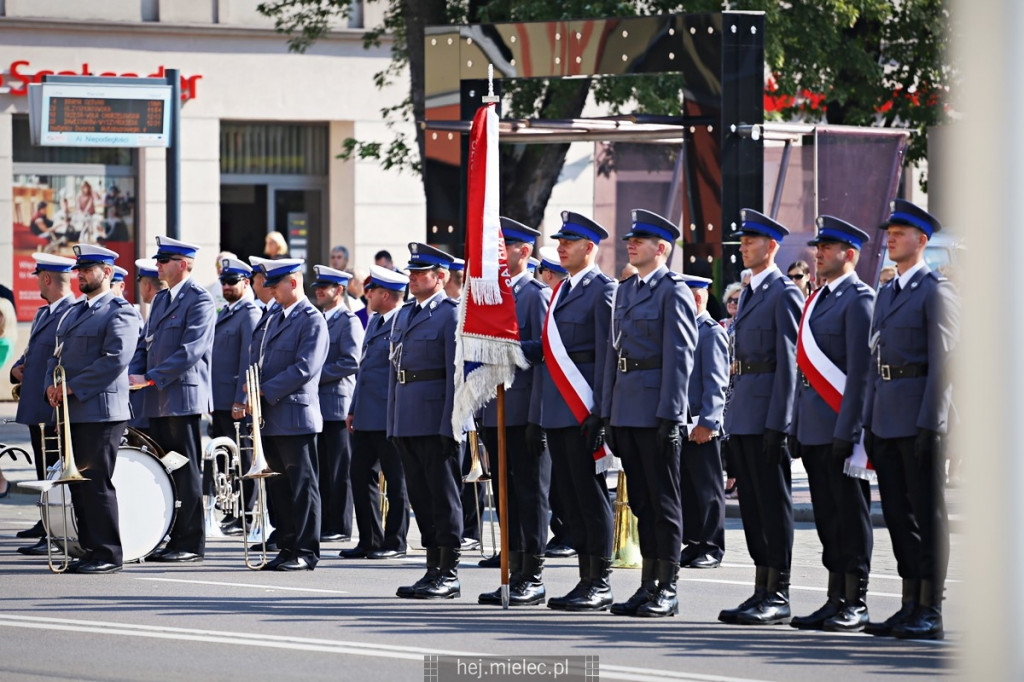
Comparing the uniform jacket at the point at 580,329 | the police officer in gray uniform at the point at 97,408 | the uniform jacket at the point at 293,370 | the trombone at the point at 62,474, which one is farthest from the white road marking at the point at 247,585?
the uniform jacket at the point at 580,329

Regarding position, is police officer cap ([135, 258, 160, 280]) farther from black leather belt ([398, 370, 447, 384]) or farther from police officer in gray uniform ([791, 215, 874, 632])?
police officer in gray uniform ([791, 215, 874, 632])

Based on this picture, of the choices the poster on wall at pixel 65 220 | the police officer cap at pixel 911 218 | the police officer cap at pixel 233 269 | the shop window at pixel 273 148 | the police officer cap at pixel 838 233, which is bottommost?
the police officer cap at pixel 233 269

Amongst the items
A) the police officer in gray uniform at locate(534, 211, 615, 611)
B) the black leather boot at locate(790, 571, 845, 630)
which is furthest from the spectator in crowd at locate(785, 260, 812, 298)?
the black leather boot at locate(790, 571, 845, 630)

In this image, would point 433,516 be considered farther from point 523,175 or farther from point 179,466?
point 523,175

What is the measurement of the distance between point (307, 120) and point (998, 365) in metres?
23.0

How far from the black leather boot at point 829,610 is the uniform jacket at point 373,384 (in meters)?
4.06

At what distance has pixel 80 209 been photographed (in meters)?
23.4

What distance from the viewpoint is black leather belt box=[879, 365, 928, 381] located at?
306 inches

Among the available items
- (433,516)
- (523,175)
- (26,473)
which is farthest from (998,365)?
(523,175)

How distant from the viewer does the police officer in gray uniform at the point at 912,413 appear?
7.70 metres

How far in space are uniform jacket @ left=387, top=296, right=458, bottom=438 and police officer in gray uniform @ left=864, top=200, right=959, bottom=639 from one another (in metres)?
2.46

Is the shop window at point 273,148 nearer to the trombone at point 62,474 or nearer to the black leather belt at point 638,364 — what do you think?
the trombone at point 62,474

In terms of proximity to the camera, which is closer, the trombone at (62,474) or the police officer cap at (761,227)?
the police officer cap at (761,227)

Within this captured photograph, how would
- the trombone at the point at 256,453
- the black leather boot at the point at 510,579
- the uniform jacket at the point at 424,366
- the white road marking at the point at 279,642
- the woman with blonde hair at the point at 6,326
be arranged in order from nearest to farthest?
the white road marking at the point at 279,642
the black leather boot at the point at 510,579
the uniform jacket at the point at 424,366
the trombone at the point at 256,453
the woman with blonde hair at the point at 6,326
